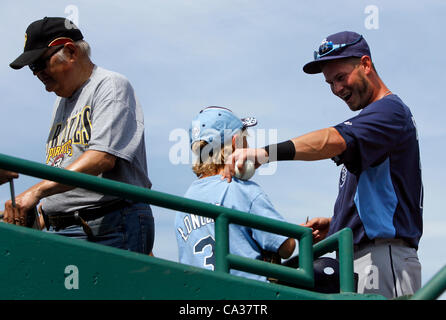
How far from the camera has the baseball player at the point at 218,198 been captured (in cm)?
404

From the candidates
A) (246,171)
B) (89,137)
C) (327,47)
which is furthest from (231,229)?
(327,47)

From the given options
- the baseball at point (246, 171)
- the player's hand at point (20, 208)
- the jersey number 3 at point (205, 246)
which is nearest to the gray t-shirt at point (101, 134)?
the player's hand at point (20, 208)

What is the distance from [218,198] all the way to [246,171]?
0.38 metres

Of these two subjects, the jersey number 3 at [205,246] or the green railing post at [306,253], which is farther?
the jersey number 3 at [205,246]

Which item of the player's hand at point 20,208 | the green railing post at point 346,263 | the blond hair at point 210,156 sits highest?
the blond hair at point 210,156

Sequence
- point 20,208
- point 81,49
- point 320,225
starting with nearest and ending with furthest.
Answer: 1. point 20,208
2. point 320,225
3. point 81,49

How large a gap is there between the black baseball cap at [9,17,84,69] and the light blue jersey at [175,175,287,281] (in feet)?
4.96

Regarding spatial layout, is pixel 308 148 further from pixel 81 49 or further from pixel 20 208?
pixel 81 49

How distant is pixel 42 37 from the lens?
4895 millimetres

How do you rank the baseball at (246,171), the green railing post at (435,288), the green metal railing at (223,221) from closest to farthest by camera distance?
1. the green railing post at (435,288)
2. the green metal railing at (223,221)
3. the baseball at (246,171)

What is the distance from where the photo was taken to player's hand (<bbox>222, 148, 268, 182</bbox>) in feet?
11.1

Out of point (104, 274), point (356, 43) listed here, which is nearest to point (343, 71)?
point (356, 43)

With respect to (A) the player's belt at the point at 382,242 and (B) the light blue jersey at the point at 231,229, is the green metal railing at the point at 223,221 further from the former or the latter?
(A) the player's belt at the point at 382,242
